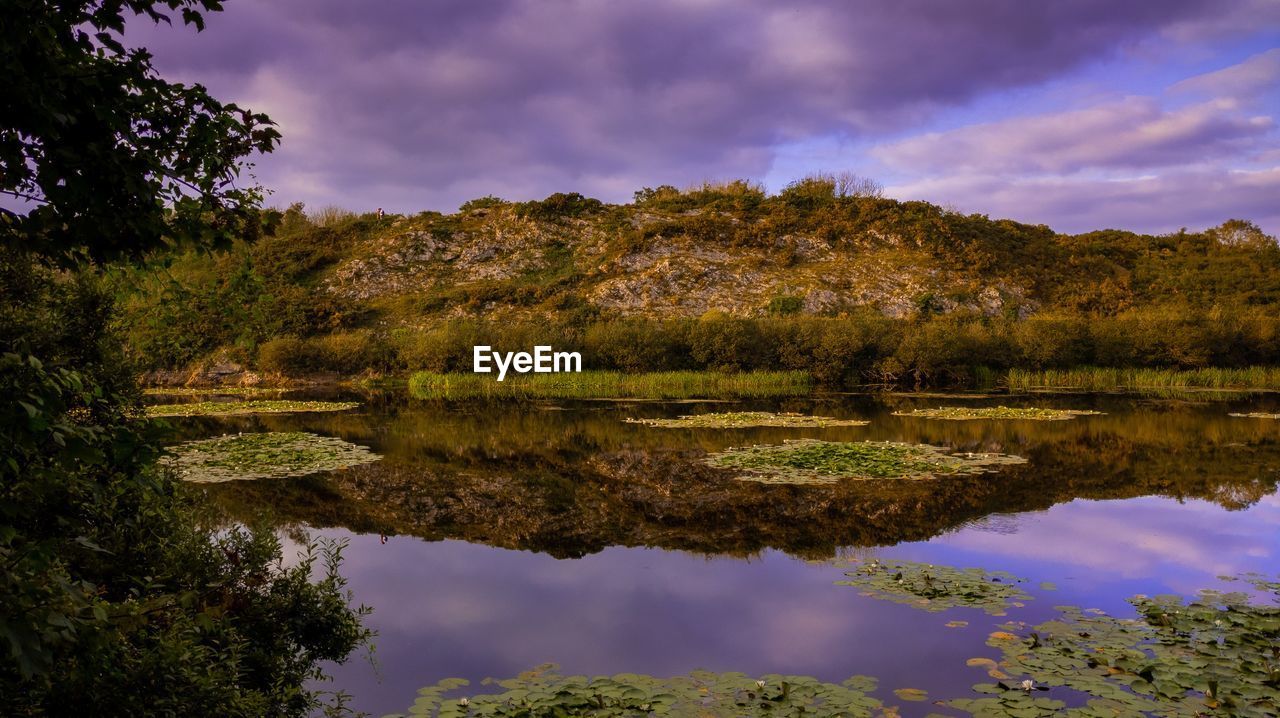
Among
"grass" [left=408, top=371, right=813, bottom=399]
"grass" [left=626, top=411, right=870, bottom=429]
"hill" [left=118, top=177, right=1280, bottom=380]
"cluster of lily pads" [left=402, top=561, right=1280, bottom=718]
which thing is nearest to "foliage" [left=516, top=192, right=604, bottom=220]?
"hill" [left=118, top=177, right=1280, bottom=380]

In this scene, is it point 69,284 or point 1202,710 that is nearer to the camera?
point 1202,710

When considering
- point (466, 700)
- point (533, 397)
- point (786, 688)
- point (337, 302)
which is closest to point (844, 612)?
point (786, 688)

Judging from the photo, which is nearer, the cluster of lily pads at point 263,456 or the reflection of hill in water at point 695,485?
the reflection of hill in water at point 695,485

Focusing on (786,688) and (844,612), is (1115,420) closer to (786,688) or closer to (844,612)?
(844,612)

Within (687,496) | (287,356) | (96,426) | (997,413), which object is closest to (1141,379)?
(997,413)

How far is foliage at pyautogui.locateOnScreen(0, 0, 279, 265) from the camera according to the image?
154 inches

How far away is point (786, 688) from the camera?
7414mm

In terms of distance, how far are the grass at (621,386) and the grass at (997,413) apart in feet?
35.0

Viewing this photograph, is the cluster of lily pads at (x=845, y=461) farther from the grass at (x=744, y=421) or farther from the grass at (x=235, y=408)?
the grass at (x=235, y=408)

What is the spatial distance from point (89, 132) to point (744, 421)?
26.0 meters

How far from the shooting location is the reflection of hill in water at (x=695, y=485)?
46.9ft

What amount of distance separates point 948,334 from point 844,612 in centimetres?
3987

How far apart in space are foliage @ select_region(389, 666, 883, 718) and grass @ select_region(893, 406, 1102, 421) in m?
25.4

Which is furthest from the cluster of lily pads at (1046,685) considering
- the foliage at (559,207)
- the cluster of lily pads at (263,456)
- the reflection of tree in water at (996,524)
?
the foliage at (559,207)
